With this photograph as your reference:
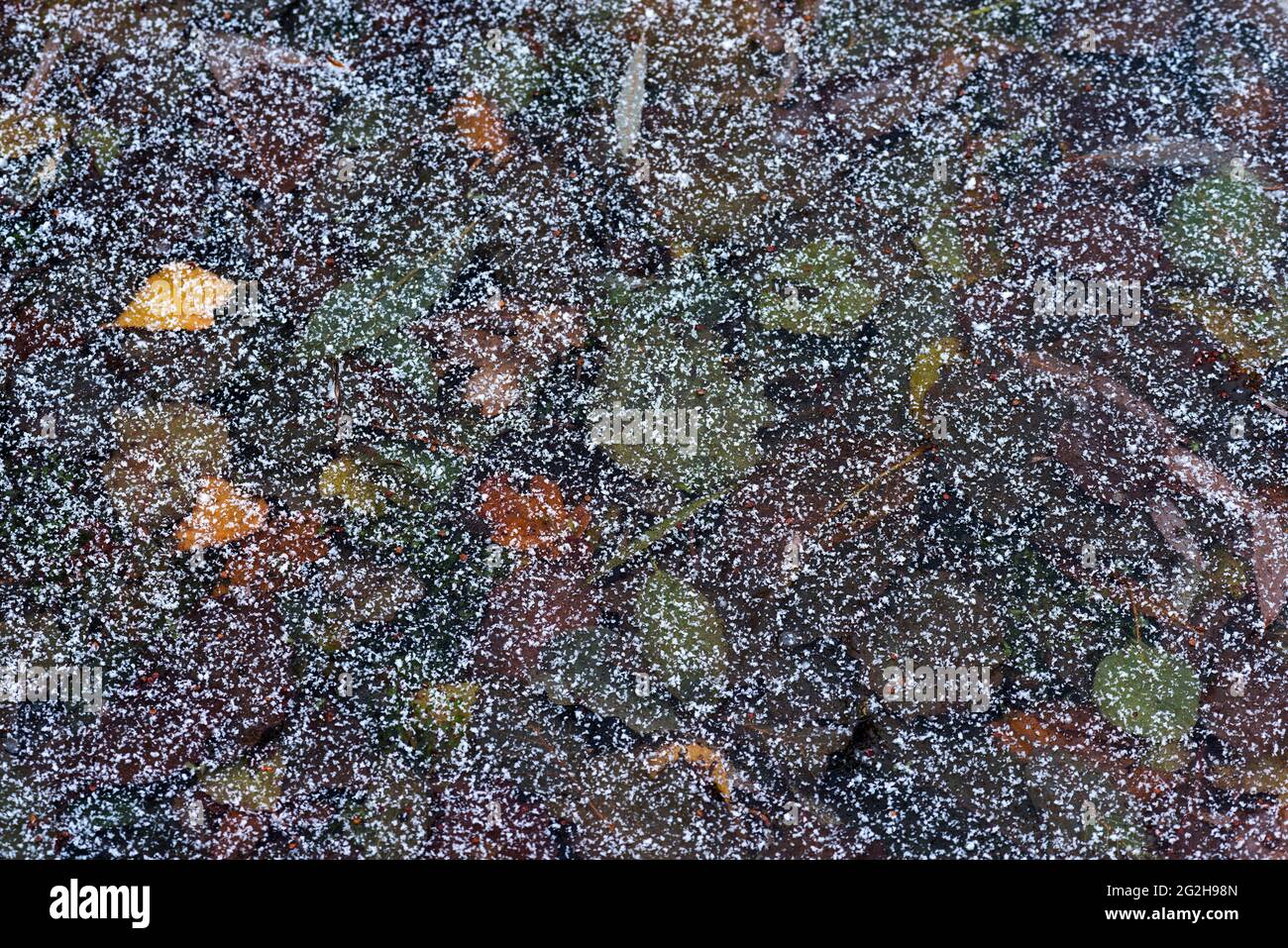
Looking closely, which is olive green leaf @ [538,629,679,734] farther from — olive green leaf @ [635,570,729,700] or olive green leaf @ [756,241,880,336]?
olive green leaf @ [756,241,880,336]

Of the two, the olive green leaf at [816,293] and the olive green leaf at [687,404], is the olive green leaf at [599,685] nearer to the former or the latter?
the olive green leaf at [687,404]

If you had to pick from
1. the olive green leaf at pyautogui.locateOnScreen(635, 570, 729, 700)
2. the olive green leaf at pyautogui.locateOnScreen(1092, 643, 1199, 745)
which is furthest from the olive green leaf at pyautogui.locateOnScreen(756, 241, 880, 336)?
the olive green leaf at pyautogui.locateOnScreen(1092, 643, 1199, 745)

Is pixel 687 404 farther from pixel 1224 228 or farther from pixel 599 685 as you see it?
pixel 1224 228

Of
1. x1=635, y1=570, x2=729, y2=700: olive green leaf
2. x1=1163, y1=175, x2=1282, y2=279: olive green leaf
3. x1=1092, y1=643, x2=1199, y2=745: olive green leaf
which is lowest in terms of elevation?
x1=1092, y1=643, x2=1199, y2=745: olive green leaf

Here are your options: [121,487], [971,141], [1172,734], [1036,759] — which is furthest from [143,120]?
[1172,734]

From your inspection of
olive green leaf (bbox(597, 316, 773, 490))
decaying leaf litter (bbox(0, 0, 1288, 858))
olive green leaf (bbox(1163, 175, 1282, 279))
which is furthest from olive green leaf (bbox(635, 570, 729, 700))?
olive green leaf (bbox(1163, 175, 1282, 279))

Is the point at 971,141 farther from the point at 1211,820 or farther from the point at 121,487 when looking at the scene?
the point at 121,487

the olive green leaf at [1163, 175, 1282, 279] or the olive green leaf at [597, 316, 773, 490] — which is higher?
the olive green leaf at [1163, 175, 1282, 279]

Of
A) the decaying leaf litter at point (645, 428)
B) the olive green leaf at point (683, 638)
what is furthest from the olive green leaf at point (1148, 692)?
the olive green leaf at point (683, 638)

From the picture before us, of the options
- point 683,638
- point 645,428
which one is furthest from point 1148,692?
point 645,428
